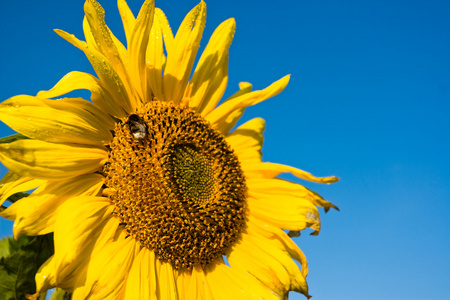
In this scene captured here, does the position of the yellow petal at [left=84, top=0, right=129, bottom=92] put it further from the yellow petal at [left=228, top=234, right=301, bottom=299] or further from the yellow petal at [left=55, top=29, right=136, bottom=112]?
the yellow petal at [left=228, top=234, right=301, bottom=299]

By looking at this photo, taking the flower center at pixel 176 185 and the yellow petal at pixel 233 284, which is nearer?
the flower center at pixel 176 185

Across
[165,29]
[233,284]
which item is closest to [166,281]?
[233,284]

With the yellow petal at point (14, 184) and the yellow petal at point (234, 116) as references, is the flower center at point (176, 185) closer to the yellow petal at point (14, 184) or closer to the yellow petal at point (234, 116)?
the yellow petal at point (234, 116)

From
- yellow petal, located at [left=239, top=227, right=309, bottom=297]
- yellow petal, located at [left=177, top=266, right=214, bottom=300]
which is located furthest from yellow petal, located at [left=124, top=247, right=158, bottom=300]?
yellow petal, located at [left=239, top=227, right=309, bottom=297]

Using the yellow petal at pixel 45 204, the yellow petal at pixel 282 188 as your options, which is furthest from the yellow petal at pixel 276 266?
the yellow petal at pixel 45 204

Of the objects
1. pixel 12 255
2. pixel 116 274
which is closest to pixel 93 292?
pixel 116 274

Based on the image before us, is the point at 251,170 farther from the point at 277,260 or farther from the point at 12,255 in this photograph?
the point at 12,255

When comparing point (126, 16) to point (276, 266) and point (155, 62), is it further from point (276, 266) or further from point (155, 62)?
point (276, 266)
